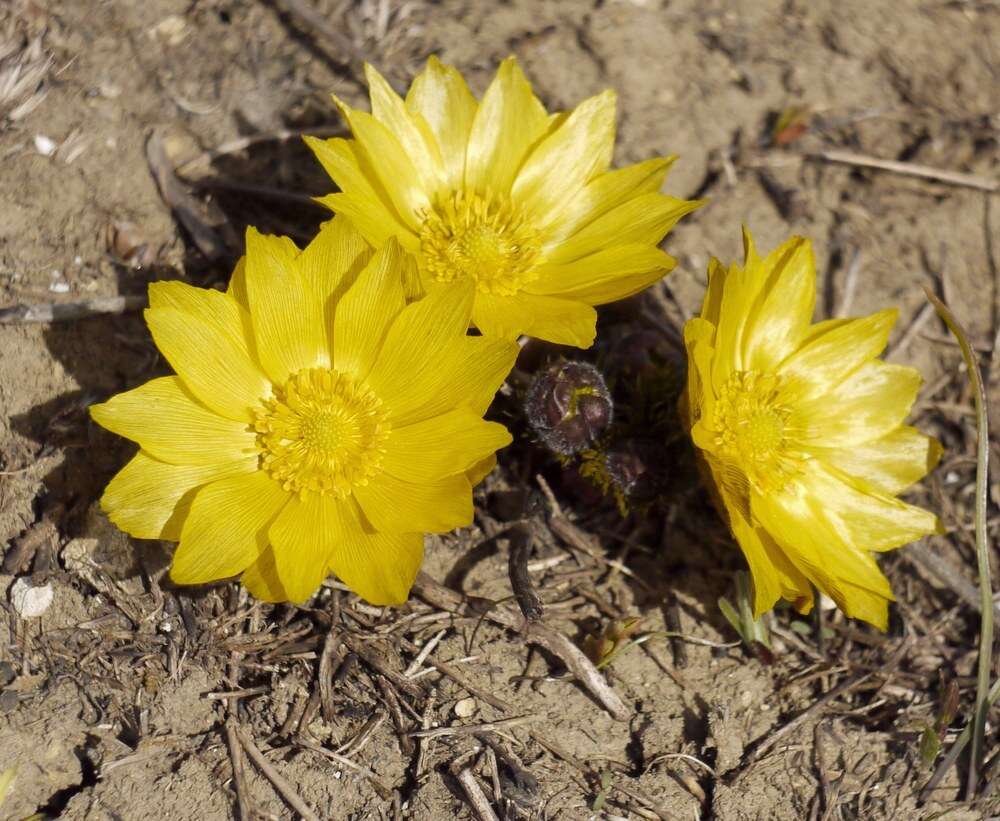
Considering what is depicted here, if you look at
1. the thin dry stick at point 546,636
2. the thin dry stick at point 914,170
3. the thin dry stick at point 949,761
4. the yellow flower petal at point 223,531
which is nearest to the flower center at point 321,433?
the yellow flower petal at point 223,531

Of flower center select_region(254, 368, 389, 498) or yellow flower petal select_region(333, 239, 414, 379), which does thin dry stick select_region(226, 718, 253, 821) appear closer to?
flower center select_region(254, 368, 389, 498)

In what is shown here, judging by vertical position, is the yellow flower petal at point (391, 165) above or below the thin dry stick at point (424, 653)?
above

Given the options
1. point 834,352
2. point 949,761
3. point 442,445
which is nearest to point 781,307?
point 834,352

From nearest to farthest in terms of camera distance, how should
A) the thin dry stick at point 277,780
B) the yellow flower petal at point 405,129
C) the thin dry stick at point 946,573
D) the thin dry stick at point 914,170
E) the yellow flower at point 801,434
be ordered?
the thin dry stick at point 277,780, the yellow flower at point 801,434, the yellow flower petal at point 405,129, the thin dry stick at point 946,573, the thin dry stick at point 914,170

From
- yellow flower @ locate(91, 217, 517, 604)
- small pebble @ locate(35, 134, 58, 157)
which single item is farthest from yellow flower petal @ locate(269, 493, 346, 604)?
small pebble @ locate(35, 134, 58, 157)

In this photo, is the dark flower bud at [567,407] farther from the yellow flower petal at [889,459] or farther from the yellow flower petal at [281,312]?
the yellow flower petal at [889,459]

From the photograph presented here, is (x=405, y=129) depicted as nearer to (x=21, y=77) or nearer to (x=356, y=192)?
(x=356, y=192)

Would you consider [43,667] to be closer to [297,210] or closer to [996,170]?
[297,210]
